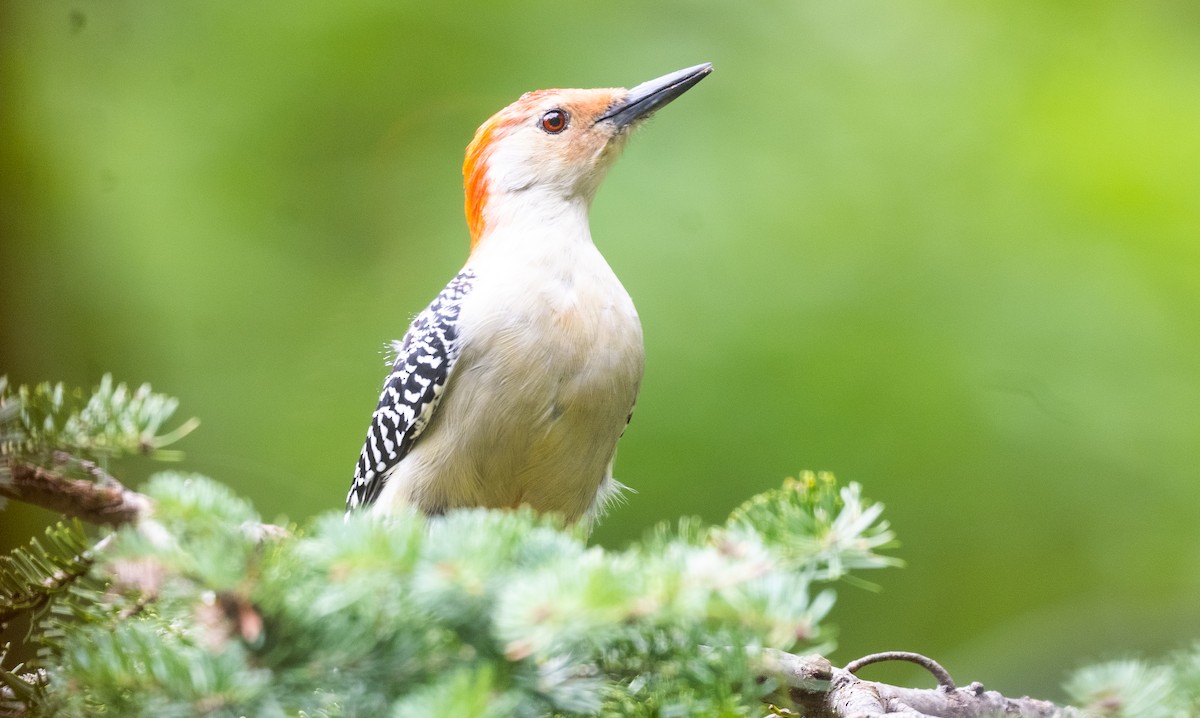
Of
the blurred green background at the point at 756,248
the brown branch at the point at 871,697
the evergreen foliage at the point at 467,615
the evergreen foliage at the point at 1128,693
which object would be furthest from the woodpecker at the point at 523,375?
the evergreen foliage at the point at 1128,693

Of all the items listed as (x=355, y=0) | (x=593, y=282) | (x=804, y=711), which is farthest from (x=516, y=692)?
(x=355, y=0)

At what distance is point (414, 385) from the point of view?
265 centimetres

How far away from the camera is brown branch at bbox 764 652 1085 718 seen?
1760 millimetres

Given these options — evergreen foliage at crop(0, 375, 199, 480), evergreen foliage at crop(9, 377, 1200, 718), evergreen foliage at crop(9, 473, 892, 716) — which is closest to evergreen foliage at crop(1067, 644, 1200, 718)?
evergreen foliage at crop(9, 377, 1200, 718)

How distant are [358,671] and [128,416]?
50.7 inches

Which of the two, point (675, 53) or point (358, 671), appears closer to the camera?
point (358, 671)

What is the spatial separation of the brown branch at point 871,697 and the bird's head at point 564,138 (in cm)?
159

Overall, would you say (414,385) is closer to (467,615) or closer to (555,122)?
(555,122)

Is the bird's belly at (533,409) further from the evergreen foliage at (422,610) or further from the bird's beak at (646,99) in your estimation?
the evergreen foliage at (422,610)

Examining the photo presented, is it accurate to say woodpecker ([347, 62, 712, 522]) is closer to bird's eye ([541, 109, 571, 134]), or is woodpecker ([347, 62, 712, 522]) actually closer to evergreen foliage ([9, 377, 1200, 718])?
bird's eye ([541, 109, 571, 134])

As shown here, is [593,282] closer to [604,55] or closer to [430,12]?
[604,55]

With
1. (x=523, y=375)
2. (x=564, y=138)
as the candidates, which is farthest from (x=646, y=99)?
(x=523, y=375)

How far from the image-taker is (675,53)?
177 inches

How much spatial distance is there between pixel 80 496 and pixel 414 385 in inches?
32.1
